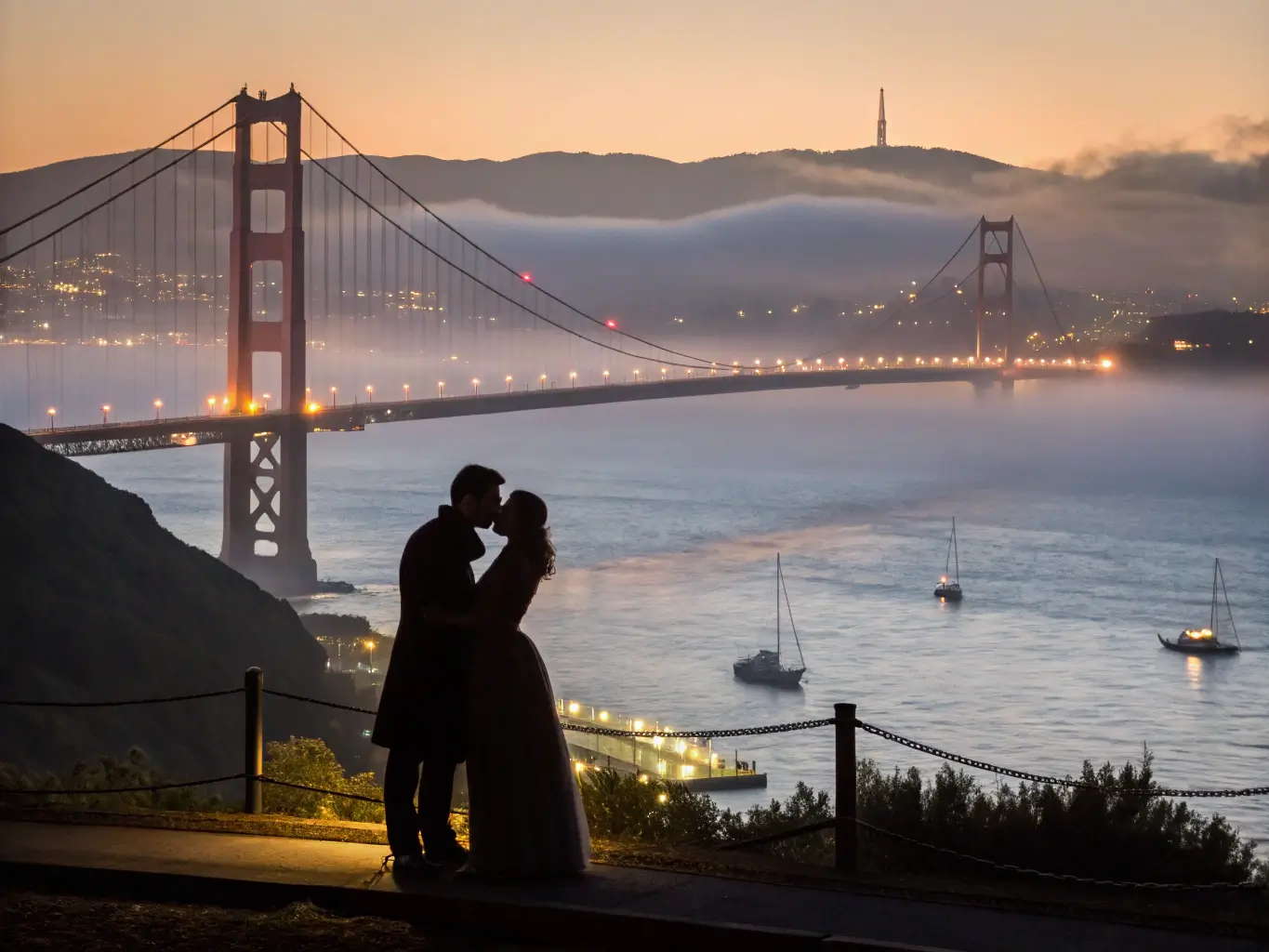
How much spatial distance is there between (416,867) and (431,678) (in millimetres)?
653

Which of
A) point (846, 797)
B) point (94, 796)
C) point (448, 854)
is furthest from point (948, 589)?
point (448, 854)

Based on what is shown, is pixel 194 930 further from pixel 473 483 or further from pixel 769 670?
pixel 769 670

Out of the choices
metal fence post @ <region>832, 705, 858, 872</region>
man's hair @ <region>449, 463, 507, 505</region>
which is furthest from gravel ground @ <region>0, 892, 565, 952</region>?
metal fence post @ <region>832, 705, 858, 872</region>

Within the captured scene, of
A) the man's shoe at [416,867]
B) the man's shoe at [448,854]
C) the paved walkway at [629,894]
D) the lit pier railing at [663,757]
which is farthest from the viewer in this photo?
the lit pier railing at [663,757]

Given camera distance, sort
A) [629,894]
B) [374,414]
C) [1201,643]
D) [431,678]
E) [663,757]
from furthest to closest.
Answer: [374,414] → [1201,643] → [663,757] → [431,678] → [629,894]

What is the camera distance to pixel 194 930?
5461mm

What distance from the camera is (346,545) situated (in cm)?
8362

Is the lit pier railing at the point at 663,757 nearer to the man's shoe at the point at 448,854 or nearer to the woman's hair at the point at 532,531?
the man's shoe at the point at 448,854

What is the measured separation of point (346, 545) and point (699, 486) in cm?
4382

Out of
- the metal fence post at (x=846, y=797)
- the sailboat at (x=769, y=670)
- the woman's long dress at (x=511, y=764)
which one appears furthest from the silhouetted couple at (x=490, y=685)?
the sailboat at (x=769, y=670)

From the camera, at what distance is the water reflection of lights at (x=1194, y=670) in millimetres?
48713

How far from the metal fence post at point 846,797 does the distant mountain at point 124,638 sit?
1719 centimetres

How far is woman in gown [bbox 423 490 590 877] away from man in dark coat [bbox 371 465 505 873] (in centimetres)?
9

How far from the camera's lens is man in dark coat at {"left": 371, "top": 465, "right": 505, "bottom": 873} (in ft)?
19.0
